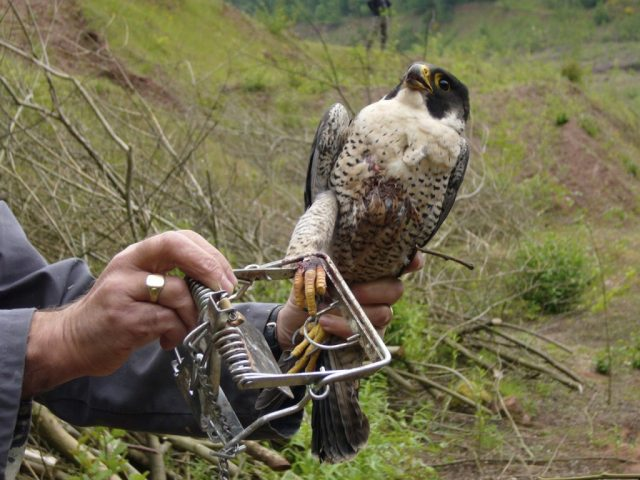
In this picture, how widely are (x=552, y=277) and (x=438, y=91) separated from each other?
4.68 m

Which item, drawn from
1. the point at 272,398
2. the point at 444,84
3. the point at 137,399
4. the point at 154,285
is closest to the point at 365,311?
the point at 272,398

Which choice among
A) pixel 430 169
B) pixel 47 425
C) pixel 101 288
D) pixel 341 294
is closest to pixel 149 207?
pixel 47 425

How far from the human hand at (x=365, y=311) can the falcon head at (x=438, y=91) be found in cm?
51

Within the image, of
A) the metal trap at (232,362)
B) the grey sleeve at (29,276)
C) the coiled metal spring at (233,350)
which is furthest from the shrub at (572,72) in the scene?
the coiled metal spring at (233,350)

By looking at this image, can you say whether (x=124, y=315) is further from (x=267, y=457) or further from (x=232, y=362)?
(x=267, y=457)

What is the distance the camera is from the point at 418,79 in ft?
9.12

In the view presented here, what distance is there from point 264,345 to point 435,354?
13.8ft

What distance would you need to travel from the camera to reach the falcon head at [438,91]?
2.77 m

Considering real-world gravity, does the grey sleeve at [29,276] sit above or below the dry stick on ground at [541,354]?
above

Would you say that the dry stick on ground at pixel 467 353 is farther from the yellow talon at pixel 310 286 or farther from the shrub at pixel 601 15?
the shrub at pixel 601 15

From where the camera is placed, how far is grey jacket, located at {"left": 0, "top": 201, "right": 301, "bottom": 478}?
77.7 inches

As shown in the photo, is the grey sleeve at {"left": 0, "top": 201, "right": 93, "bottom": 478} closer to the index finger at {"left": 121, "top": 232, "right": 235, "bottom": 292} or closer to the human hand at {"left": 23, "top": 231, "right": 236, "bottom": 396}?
the human hand at {"left": 23, "top": 231, "right": 236, "bottom": 396}

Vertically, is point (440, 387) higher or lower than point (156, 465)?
lower

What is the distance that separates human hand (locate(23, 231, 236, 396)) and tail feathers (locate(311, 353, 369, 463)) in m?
0.72
